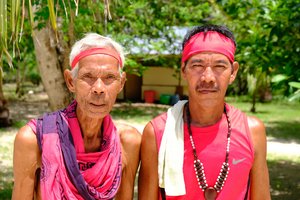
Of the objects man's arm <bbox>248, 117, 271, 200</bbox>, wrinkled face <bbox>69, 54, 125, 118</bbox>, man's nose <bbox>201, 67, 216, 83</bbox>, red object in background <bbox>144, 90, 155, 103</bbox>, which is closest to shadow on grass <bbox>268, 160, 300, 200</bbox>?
man's arm <bbox>248, 117, 271, 200</bbox>

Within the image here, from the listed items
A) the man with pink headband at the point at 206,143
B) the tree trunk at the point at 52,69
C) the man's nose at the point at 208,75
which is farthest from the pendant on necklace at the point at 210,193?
the tree trunk at the point at 52,69

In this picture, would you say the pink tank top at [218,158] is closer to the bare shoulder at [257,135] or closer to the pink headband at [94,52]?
the bare shoulder at [257,135]

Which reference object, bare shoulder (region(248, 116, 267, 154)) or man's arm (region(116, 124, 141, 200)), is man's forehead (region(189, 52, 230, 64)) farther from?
man's arm (region(116, 124, 141, 200))

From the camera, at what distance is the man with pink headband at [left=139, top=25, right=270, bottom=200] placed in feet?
6.96

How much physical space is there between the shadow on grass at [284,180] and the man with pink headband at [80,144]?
4387mm

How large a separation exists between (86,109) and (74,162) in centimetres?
25

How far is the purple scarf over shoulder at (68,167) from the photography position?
2016 millimetres

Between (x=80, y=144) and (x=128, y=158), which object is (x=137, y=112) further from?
(x=80, y=144)

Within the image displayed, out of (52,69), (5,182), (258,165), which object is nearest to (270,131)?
(5,182)

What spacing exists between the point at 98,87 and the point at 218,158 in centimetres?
66

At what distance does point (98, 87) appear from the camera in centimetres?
205

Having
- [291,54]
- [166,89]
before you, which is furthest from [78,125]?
[166,89]

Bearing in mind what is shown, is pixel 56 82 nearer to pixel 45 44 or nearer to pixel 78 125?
pixel 45 44

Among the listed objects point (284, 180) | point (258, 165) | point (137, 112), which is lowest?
point (137, 112)
